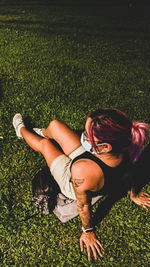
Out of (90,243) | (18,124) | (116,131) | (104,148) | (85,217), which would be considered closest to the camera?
(116,131)

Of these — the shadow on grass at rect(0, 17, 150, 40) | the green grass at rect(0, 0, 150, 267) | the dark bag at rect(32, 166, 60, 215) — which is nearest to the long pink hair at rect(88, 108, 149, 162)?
the dark bag at rect(32, 166, 60, 215)

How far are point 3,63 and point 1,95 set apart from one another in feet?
4.83

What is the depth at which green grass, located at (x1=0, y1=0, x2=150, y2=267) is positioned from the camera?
2.45 meters

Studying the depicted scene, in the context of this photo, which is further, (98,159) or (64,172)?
(64,172)

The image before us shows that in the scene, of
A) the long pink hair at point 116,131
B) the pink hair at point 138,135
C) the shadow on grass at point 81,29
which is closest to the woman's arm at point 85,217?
the long pink hair at point 116,131

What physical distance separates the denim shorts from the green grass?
0.45 m

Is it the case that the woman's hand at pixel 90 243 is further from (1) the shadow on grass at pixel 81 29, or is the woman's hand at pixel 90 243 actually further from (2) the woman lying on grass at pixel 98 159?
(1) the shadow on grass at pixel 81 29

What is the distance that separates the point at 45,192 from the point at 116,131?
4.09 feet

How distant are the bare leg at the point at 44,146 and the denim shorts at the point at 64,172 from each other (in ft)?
0.29

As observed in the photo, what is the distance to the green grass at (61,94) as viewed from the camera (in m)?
2.45

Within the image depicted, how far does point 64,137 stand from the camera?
278cm

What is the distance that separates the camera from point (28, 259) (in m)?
2.34

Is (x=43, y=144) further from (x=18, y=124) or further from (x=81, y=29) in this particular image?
(x=81, y=29)

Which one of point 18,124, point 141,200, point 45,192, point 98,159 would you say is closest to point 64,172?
point 45,192
